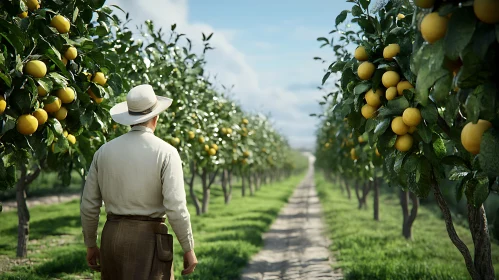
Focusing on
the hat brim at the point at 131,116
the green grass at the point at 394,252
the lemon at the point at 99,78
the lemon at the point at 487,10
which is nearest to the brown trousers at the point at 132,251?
the hat brim at the point at 131,116

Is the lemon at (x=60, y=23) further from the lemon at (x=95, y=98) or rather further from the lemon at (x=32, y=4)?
the lemon at (x=95, y=98)

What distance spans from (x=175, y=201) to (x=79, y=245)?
7.12m

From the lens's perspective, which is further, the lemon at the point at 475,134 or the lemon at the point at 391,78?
the lemon at the point at 391,78

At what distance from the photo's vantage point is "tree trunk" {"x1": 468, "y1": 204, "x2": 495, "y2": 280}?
3.30 metres

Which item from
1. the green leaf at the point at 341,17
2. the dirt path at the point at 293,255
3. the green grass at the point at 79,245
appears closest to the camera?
the green leaf at the point at 341,17

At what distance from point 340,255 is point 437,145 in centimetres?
592

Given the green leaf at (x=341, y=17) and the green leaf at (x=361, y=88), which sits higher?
the green leaf at (x=341, y=17)

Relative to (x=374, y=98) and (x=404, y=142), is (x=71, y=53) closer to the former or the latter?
(x=374, y=98)

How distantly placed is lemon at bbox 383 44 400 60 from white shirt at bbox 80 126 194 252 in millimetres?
1548

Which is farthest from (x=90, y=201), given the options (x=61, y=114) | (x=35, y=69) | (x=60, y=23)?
(x=60, y=23)

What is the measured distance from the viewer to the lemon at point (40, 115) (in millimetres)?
2773

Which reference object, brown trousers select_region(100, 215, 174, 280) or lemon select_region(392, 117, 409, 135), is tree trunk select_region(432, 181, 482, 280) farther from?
brown trousers select_region(100, 215, 174, 280)

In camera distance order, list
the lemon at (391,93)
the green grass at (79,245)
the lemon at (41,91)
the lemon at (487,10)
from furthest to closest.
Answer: the green grass at (79,245), the lemon at (41,91), the lemon at (391,93), the lemon at (487,10)

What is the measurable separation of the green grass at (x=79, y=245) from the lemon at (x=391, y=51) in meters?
4.34
